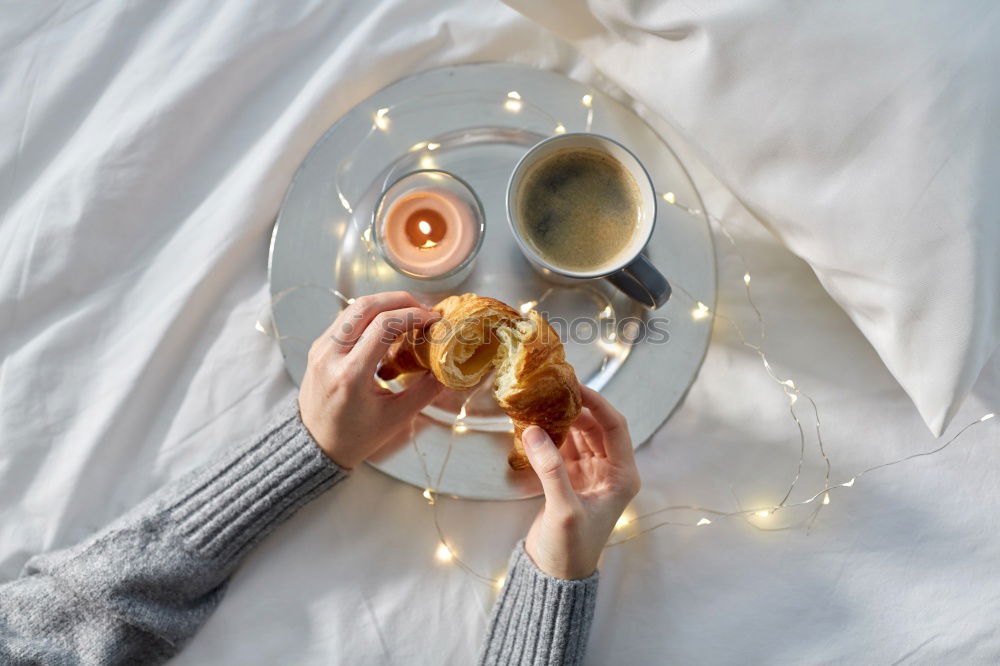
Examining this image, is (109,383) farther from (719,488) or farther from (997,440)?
(997,440)

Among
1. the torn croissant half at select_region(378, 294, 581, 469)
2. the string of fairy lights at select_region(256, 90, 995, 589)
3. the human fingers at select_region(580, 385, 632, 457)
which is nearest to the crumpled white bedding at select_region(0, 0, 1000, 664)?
the string of fairy lights at select_region(256, 90, 995, 589)

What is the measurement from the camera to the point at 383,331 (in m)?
0.91

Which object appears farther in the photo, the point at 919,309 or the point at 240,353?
the point at 240,353

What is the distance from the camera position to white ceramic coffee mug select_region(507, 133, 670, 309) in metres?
0.97

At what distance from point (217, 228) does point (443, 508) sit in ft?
1.84

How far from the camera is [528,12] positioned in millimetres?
1024

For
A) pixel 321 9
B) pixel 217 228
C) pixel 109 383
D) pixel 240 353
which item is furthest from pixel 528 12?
pixel 109 383

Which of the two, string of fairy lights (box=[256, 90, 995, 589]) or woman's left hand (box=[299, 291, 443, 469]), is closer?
woman's left hand (box=[299, 291, 443, 469])

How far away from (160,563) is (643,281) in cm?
81

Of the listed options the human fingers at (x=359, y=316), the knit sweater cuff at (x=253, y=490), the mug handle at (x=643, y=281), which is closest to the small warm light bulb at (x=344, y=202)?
the human fingers at (x=359, y=316)

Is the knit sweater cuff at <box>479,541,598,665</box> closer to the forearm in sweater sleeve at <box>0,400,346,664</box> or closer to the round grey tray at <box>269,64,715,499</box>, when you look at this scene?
the round grey tray at <box>269,64,715,499</box>

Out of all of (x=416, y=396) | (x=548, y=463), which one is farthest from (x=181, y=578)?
(x=548, y=463)

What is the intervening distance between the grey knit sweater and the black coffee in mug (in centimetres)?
45

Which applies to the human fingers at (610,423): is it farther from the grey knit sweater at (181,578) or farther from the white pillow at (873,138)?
the white pillow at (873,138)
